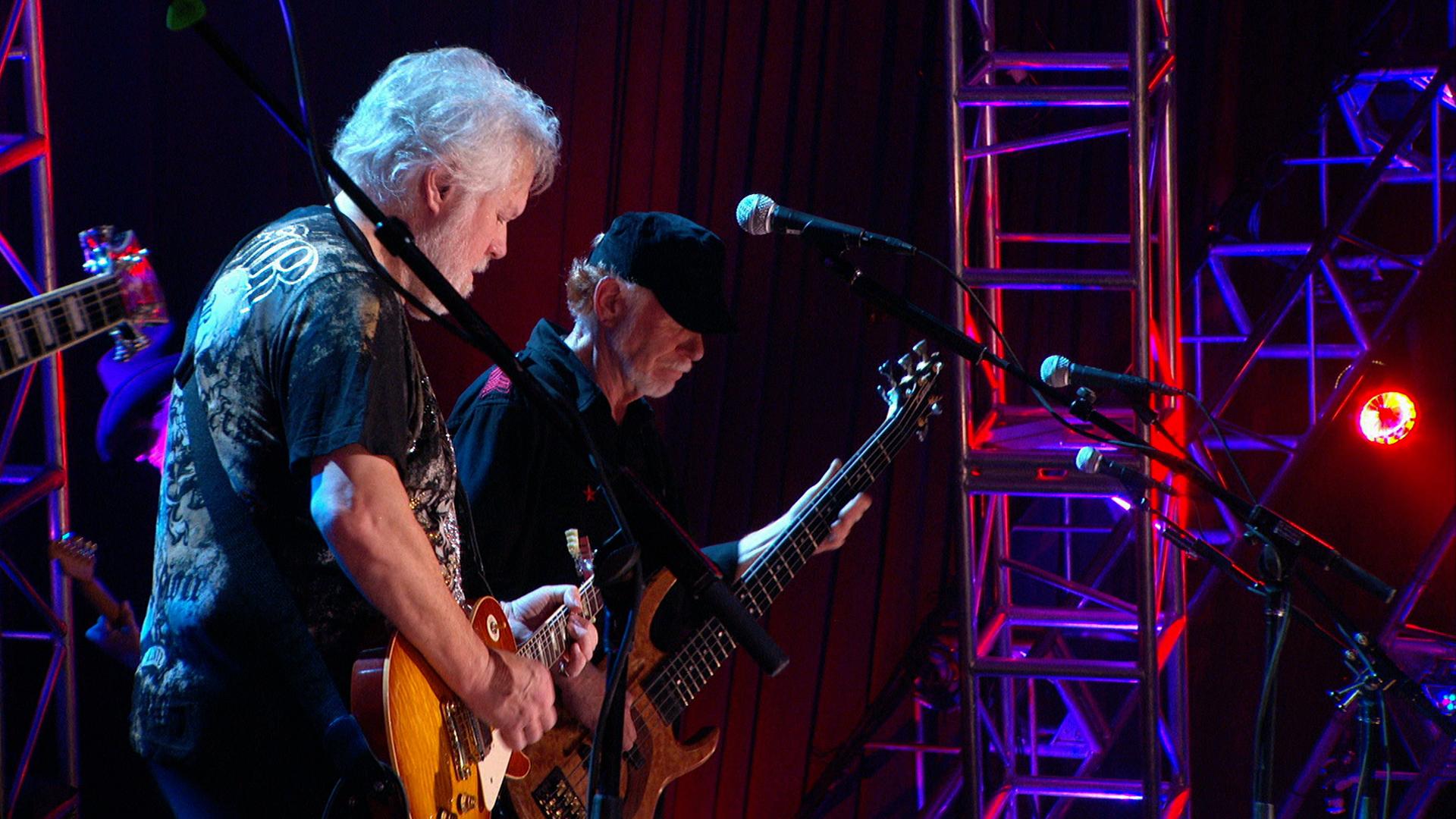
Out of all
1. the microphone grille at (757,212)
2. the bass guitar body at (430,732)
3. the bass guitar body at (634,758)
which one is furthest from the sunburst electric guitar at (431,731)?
the microphone grille at (757,212)

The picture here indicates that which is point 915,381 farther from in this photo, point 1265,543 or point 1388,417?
point 1388,417

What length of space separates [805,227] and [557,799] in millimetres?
1198

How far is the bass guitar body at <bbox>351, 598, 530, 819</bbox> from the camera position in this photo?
1.75 m

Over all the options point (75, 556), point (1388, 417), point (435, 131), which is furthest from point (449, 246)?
point (1388, 417)

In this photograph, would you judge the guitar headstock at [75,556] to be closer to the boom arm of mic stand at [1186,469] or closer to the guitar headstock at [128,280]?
the guitar headstock at [128,280]

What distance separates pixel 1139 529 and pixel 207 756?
2400 millimetres

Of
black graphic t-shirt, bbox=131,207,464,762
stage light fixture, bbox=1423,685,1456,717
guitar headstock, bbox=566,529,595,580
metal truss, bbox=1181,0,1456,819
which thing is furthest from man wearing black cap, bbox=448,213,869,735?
metal truss, bbox=1181,0,1456,819

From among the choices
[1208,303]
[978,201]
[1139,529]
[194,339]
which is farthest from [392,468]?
[1208,303]

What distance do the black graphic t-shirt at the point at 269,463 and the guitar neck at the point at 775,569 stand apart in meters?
1.02

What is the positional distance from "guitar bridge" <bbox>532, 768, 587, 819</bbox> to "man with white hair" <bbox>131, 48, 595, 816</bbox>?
0.67 m

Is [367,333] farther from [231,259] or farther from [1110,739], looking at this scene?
[1110,739]

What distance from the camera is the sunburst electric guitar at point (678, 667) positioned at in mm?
2549

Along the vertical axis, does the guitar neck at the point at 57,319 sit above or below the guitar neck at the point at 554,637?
above

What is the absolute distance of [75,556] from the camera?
12.1ft
